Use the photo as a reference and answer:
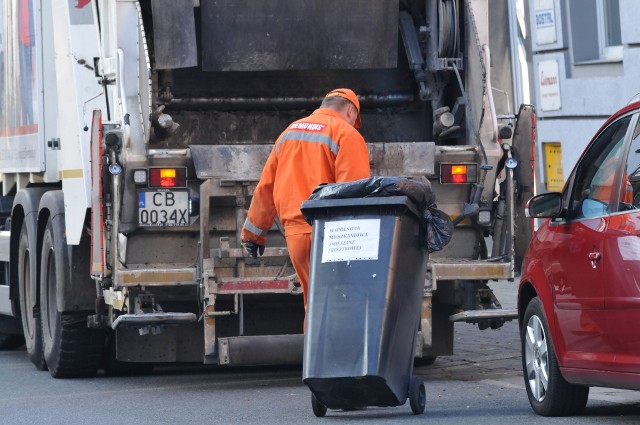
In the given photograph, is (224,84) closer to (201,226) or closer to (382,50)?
(382,50)

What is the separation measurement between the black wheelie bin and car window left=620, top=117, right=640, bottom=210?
102 cm

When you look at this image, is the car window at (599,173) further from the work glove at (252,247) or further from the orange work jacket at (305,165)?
the work glove at (252,247)

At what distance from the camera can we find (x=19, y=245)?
11133mm

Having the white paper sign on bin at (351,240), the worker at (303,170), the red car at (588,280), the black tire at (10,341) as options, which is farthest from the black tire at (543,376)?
the black tire at (10,341)

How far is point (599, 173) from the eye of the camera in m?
6.64

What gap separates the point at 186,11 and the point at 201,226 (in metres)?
1.38

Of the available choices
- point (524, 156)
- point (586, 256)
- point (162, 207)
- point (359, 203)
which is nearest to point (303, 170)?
point (359, 203)

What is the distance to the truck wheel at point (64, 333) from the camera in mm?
9672

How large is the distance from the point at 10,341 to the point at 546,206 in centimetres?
706

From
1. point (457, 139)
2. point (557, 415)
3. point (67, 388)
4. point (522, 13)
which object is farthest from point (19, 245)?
point (522, 13)

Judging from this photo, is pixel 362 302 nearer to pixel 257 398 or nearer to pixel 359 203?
pixel 359 203

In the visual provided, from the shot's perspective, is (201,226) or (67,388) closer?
(201,226)

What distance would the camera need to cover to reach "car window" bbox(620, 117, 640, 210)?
6105 millimetres

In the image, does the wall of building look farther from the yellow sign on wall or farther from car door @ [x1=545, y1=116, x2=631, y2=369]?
car door @ [x1=545, y1=116, x2=631, y2=369]
